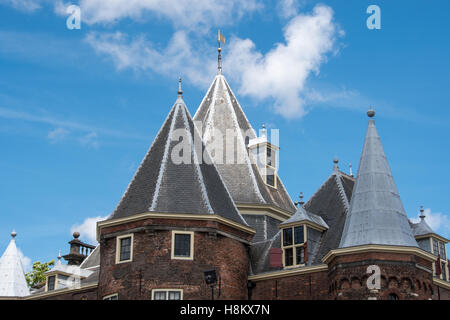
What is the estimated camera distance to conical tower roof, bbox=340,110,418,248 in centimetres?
3228

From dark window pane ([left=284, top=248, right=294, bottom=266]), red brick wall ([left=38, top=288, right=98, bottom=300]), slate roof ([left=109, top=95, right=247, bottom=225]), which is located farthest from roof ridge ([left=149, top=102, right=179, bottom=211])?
red brick wall ([left=38, top=288, right=98, bottom=300])

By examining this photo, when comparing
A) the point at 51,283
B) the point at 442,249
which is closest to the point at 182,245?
the point at 442,249

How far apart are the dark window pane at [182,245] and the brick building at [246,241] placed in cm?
5

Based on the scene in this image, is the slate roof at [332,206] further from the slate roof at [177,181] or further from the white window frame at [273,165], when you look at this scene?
the white window frame at [273,165]

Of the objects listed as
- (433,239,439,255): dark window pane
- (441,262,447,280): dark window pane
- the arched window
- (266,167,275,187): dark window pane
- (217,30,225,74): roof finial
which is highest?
(217,30,225,74): roof finial

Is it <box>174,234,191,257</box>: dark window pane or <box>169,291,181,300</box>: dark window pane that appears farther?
<box>174,234,191,257</box>: dark window pane

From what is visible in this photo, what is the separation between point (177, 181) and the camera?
3675 centimetres

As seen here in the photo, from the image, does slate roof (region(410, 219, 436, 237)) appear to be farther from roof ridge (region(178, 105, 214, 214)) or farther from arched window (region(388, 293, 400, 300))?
roof ridge (region(178, 105, 214, 214))

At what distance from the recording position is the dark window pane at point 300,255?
1416 inches

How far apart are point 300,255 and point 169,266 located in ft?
21.0

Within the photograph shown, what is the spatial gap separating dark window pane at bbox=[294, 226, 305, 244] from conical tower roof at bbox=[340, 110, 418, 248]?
3242 millimetres

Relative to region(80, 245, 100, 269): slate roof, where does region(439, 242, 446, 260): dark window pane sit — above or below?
below
